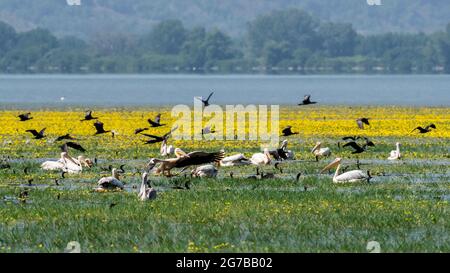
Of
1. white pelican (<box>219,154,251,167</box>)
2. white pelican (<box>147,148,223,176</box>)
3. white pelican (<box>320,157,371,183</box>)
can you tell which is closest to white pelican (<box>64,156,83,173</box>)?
white pelican (<box>147,148,223,176</box>)

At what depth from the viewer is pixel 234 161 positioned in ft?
100

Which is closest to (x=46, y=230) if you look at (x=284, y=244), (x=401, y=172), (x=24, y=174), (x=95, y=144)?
(x=284, y=244)

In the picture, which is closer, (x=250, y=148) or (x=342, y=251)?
(x=342, y=251)

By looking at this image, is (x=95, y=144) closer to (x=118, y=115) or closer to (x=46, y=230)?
(x=46, y=230)

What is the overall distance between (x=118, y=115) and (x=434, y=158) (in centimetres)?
3078

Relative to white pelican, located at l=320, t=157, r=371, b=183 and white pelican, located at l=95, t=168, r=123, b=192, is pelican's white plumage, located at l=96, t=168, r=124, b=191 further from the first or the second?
white pelican, located at l=320, t=157, r=371, b=183

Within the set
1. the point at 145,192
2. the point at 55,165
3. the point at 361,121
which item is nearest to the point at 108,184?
the point at 145,192

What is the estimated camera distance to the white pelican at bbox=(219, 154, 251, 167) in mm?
30562

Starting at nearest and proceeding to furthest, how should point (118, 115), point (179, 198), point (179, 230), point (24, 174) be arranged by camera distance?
point (179, 230)
point (179, 198)
point (24, 174)
point (118, 115)

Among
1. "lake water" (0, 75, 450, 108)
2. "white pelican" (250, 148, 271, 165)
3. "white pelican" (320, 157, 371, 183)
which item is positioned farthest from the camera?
"lake water" (0, 75, 450, 108)

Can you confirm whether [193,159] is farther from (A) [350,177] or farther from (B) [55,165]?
(B) [55,165]
